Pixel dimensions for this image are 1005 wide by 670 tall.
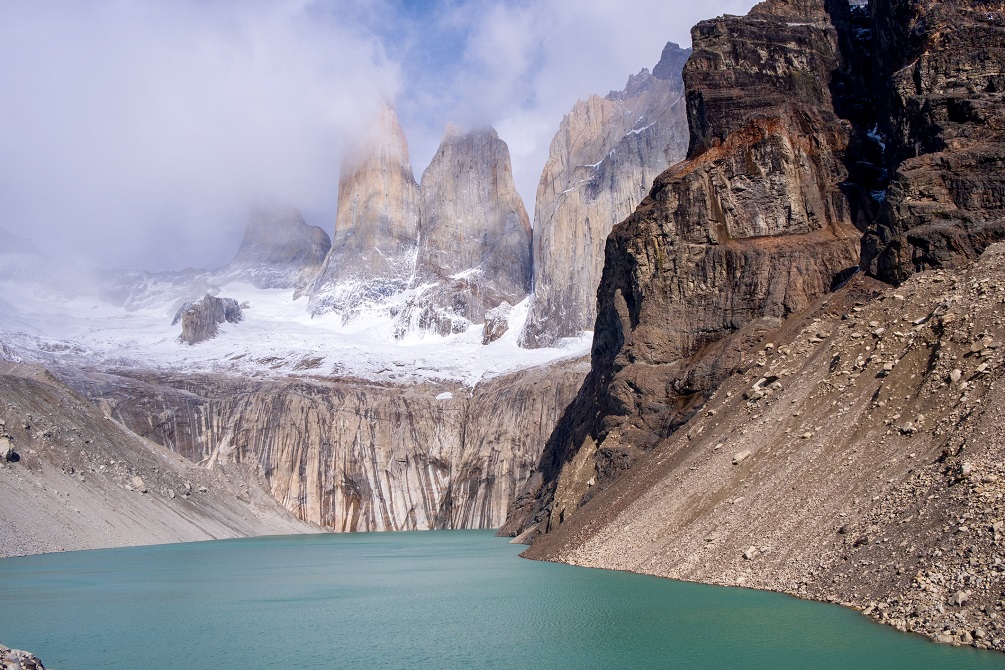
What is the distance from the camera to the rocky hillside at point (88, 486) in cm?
4947

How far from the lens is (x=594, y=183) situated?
118 metres

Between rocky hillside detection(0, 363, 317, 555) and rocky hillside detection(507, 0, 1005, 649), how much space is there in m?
A: 25.1

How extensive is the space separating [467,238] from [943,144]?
106 metres

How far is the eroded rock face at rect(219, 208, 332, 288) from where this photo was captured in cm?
16852

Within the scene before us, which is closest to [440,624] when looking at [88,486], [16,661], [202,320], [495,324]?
[16,661]

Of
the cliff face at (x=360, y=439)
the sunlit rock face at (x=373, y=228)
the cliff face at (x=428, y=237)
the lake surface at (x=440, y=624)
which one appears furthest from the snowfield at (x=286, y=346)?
the lake surface at (x=440, y=624)

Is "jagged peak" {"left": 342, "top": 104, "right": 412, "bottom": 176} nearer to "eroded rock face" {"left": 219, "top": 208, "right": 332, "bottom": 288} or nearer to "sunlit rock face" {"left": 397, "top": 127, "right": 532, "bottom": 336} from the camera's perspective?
"sunlit rock face" {"left": 397, "top": 127, "right": 532, "bottom": 336}

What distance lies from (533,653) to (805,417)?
44.5 feet

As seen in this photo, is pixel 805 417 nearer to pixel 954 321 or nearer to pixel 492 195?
pixel 954 321

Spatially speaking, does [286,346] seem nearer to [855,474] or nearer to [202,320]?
[202,320]

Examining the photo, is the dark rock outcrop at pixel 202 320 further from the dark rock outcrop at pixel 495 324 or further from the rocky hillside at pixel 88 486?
the rocky hillside at pixel 88 486

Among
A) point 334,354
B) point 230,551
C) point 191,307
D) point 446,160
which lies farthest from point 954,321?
point 446,160

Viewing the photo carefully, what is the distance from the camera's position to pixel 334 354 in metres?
111

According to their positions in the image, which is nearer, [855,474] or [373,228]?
[855,474]
